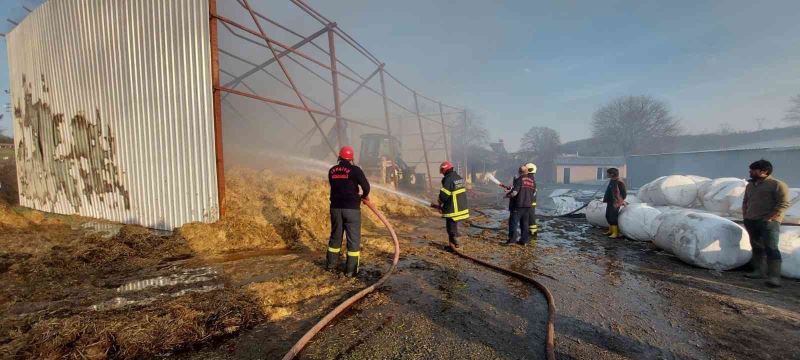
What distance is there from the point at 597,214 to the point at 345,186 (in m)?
7.04

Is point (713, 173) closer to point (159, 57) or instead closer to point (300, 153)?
point (300, 153)

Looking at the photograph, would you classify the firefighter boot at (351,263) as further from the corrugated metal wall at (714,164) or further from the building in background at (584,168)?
the building in background at (584,168)

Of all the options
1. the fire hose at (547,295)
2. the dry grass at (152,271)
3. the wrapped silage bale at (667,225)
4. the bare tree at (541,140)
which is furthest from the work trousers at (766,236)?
the bare tree at (541,140)

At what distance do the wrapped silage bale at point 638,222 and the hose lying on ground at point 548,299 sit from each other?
12.0 feet

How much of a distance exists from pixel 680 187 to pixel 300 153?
560 inches

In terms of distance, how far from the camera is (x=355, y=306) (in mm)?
3525

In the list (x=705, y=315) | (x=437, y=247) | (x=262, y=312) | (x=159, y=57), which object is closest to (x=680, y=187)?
(x=705, y=315)

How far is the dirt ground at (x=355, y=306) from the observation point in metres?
2.73

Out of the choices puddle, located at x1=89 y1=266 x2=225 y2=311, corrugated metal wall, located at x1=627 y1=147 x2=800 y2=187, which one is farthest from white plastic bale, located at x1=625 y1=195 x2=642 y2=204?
corrugated metal wall, located at x1=627 y1=147 x2=800 y2=187

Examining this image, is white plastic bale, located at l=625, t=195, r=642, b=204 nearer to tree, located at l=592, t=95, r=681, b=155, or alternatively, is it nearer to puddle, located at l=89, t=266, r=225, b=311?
puddle, located at l=89, t=266, r=225, b=311

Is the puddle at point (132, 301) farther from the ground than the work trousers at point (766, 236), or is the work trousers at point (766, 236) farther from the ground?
the work trousers at point (766, 236)

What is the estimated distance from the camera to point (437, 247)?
627 cm

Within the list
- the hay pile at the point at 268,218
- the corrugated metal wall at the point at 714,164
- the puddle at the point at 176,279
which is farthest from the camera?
the corrugated metal wall at the point at 714,164

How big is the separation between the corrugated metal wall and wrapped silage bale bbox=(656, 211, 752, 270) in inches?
768
